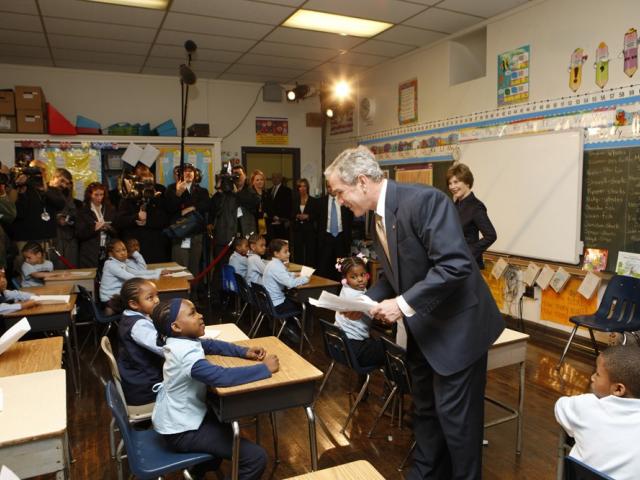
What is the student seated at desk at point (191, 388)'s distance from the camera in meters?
1.89

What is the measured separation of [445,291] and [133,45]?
585cm

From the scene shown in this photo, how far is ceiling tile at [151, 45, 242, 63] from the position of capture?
642 centimetres

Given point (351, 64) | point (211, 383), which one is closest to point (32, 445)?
point (211, 383)

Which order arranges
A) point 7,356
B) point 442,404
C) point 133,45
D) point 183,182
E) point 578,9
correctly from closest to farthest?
A: point 442,404 → point 7,356 → point 578,9 → point 183,182 → point 133,45

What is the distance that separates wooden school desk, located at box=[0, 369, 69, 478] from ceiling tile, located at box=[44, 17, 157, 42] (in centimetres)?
482

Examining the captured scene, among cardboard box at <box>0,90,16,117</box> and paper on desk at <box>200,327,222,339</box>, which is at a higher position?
cardboard box at <box>0,90,16,117</box>

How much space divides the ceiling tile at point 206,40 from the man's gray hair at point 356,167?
464 centimetres

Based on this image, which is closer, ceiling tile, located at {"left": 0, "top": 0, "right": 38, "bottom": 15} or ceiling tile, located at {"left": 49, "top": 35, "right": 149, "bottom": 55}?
ceiling tile, located at {"left": 0, "top": 0, "right": 38, "bottom": 15}

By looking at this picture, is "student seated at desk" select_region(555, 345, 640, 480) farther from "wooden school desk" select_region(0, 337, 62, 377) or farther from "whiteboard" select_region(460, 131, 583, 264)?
"whiteboard" select_region(460, 131, 583, 264)

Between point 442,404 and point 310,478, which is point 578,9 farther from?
point 310,478

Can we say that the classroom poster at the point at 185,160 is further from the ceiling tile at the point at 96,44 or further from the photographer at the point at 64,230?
the photographer at the point at 64,230

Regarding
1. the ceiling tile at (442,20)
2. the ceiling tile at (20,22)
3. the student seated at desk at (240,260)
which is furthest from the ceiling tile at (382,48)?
the ceiling tile at (20,22)

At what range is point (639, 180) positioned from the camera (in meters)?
3.98

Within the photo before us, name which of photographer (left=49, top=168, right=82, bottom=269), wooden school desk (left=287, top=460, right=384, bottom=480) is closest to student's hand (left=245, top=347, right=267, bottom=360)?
wooden school desk (left=287, top=460, right=384, bottom=480)
